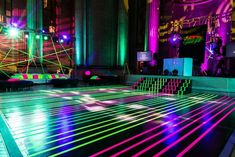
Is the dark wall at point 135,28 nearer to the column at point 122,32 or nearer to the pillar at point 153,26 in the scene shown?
the pillar at point 153,26

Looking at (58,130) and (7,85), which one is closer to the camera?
(58,130)

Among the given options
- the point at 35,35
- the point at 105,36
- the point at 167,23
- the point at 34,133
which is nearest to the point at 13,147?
the point at 34,133

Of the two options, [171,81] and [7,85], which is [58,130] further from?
[171,81]

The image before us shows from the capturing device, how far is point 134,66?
19031 mm

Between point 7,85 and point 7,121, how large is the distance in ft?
19.2

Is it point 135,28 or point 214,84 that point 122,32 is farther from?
point 214,84

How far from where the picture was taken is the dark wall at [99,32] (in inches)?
636

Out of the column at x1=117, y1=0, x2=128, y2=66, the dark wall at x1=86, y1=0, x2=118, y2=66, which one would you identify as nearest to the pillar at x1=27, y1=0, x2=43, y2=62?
the dark wall at x1=86, y1=0, x2=118, y2=66

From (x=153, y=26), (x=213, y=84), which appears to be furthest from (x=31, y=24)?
(x=213, y=84)

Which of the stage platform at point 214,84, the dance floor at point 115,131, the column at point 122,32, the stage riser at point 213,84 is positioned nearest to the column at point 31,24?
the column at point 122,32

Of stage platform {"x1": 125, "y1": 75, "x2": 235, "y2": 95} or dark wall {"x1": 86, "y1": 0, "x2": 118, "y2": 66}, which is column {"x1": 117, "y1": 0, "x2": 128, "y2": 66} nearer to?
dark wall {"x1": 86, "y1": 0, "x2": 118, "y2": 66}

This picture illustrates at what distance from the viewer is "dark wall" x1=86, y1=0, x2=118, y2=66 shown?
1616 centimetres

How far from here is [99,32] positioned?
16.2m

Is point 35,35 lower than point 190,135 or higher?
higher
